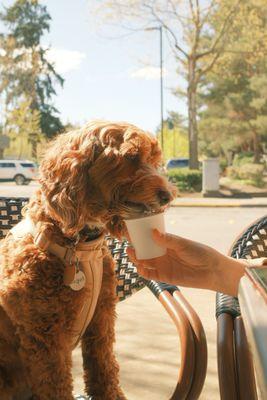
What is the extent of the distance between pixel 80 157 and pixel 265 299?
947mm

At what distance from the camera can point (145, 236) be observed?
1473mm

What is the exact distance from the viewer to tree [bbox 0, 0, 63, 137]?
1972 inches

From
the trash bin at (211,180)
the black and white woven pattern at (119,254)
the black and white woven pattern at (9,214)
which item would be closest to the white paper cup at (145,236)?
the black and white woven pattern at (119,254)

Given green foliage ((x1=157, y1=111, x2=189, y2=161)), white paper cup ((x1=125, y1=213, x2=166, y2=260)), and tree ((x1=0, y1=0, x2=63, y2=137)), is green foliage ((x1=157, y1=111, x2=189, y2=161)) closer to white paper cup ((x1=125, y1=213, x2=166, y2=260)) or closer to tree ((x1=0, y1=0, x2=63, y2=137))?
tree ((x1=0, y1=0, x2=63, y2=137))

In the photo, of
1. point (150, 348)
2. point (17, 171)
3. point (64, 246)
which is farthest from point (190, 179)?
point (64, 246)

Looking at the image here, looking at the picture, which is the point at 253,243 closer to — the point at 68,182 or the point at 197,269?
the point at 197,269

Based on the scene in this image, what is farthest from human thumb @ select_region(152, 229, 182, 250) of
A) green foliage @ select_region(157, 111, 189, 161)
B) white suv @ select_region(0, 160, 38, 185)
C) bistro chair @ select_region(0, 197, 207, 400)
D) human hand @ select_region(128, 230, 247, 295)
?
green foliage @ select_region(157, 111, 189, 161)

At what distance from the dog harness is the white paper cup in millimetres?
320

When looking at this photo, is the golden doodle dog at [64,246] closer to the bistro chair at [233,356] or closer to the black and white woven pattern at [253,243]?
the bistro chair at [233,356]

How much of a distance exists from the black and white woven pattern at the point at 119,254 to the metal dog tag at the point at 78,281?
367 millimetres

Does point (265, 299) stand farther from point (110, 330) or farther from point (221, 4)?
point (221, 4)

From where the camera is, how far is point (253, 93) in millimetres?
36844

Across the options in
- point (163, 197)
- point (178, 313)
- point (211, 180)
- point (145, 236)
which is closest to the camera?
point (145, 236)

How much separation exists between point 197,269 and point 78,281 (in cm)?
43
